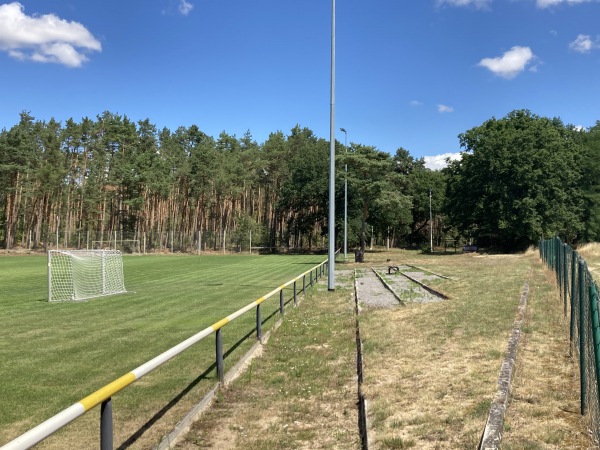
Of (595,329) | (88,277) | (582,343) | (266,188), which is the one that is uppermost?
(266,188)

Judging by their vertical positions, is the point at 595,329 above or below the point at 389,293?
above

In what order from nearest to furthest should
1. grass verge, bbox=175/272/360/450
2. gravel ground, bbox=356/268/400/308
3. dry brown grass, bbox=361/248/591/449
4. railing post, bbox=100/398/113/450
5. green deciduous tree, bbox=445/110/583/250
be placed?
1. railing post, bbox=100/398/113/450
2. dry brown grass, bbox=361/248/591/449
3. grass verge, bbox=175/272/360/450
4. gravel ground, bbox=356/268/400/308
5. green deciduous tree, bbox=445/110/583/250

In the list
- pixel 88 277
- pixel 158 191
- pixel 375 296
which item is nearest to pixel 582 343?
pixel 375 296

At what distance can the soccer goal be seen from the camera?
1719 cm

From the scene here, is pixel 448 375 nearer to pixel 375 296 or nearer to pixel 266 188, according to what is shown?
pixel 375 296

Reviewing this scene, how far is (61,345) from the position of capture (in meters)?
9.07

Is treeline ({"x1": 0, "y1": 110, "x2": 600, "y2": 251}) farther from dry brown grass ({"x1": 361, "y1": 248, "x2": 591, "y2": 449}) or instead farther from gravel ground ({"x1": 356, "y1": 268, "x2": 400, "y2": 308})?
dry brown grass ({"x1": 361, "y1": 248, "x2": 591, "y2": 449})

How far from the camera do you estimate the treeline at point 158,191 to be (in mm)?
63562

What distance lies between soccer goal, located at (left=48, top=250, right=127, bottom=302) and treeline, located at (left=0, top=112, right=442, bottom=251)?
3920 centimetres

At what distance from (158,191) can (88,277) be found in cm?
4985

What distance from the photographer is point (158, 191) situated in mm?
68062

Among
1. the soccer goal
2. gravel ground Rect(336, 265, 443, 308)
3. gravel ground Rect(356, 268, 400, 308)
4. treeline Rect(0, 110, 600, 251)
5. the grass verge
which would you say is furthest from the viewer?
treeline Rect(0, 110, 600, 251)

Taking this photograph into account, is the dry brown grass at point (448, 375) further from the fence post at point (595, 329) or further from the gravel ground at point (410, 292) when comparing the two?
the gravel ground at point (410, 292)

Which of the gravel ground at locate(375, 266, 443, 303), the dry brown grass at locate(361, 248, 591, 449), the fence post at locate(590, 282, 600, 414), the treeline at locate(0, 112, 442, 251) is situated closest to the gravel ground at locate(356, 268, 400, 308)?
the gravel ground at locate(375, 266, 443, 303)
